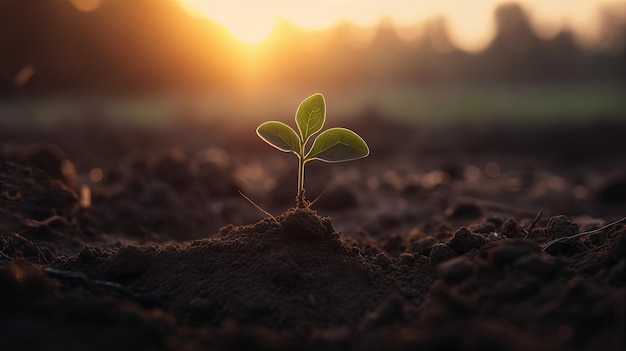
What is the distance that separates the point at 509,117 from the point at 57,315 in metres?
19.2

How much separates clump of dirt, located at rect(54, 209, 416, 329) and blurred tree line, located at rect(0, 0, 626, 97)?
12.7 ft

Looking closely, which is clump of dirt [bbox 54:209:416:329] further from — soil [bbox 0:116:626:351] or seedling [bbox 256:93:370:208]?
seedling [bbox 256:93:370:208]

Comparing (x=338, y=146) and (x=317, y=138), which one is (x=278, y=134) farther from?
(x=338, y=146)

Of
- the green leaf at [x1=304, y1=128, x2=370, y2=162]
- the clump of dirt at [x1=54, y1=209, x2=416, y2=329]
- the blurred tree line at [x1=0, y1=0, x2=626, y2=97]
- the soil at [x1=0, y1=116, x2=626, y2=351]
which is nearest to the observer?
the soil at [x1=0, y1=116, x2=626, y2=351]

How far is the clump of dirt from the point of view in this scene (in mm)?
2184

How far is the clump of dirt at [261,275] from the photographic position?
2184 mm

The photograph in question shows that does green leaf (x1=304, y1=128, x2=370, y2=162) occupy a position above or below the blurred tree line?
below

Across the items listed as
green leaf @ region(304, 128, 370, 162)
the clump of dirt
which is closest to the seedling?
green leaf @ region(304, 128, 370, 162)

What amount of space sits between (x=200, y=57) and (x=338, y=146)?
21.8 metres

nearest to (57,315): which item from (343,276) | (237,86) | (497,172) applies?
(343,276)

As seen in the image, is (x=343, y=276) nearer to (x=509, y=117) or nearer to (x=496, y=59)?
(x=509, y=117)

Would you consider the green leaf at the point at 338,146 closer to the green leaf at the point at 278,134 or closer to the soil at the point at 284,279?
the green leaf at the point at 278,134

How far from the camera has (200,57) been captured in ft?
76.5

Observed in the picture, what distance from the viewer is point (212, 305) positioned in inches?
87.4
